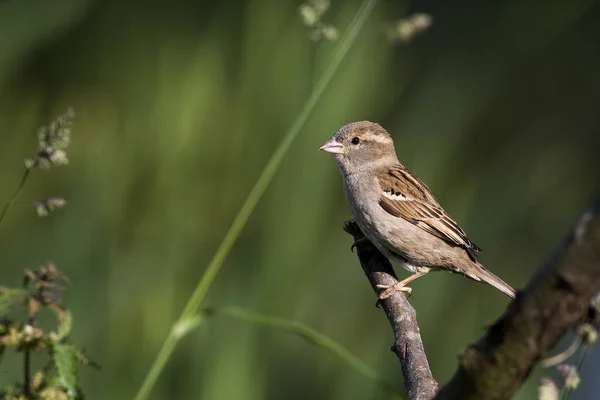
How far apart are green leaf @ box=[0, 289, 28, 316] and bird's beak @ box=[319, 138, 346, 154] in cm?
159

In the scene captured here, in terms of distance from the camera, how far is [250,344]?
2428mm

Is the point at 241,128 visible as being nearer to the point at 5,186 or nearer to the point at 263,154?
the point at 263,154

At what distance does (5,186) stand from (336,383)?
4.01 ft

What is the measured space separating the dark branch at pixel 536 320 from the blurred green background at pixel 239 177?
1602mm

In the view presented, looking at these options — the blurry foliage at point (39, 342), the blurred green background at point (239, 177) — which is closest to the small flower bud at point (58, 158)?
the blurry foliage at point (39, 342)

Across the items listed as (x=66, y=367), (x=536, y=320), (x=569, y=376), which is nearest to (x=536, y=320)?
(x=536, y=320)

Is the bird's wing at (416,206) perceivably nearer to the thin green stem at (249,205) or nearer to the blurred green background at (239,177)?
the blurred green background at (239,177)

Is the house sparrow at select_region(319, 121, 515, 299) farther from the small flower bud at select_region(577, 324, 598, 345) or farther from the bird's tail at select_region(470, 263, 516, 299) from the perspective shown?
the small flower bud at select_region(577, 324, 598, 345)

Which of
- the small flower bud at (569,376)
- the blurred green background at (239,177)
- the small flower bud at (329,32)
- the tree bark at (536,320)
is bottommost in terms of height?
the blurred green background at (239,177)

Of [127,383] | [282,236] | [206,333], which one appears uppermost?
[282,236]

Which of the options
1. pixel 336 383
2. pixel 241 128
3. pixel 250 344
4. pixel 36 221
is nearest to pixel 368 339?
pixel 336 383

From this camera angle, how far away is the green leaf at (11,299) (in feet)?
3.84

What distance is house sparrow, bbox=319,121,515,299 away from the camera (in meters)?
2.53

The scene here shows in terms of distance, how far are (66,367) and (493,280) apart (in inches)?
64.9
